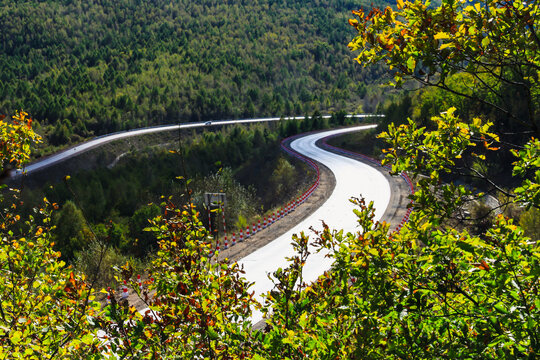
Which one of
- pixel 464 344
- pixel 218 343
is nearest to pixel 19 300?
pixel 218 343

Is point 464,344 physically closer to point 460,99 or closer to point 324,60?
point 460,99

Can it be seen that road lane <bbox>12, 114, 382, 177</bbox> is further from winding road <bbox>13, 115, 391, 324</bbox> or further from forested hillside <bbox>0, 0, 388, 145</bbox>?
forested hillside <bbox>0, 0, 388, 145</bbox>

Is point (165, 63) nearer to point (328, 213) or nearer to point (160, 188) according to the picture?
point (160, 188)

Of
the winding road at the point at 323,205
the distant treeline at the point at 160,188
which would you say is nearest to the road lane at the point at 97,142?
the winding road at the point at 323,205

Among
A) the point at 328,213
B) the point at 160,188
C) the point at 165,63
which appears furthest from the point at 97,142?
the point at 165,63

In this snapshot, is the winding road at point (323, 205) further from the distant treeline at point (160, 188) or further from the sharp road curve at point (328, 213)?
the distant treeline at point (160, 188)

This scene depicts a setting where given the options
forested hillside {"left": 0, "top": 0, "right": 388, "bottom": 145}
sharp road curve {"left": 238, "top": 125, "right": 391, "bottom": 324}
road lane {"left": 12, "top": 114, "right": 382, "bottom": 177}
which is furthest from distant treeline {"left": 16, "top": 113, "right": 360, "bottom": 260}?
forested hillside {"left": 0, "top": 0, "right": 388, "bottom": 145}
